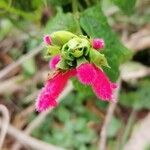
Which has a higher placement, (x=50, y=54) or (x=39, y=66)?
(x=50, y=54)

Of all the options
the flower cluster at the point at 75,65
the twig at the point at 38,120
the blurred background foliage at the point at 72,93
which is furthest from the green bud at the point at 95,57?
the twig at the point at 38,120

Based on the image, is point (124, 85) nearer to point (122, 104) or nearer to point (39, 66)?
point (122, 104)

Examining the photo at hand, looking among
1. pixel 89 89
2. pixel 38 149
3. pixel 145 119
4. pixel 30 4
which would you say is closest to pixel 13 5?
pixel 30 4

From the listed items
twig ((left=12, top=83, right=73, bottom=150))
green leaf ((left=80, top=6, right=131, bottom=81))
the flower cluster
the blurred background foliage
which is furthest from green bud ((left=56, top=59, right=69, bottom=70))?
twig ((left=12, top=83, right=73, bottom=150))

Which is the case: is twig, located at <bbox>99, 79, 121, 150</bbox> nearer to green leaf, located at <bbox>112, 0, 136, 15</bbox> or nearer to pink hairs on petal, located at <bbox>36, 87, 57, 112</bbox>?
green leaf, located at <bbox>112, 0, 136, 15</bbox>

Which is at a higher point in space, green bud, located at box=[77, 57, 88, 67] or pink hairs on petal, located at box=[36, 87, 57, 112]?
green bud, located at box=[77, 57, 88, 67]
